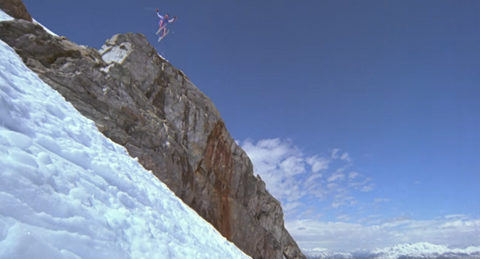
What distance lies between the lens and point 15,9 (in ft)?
76.3

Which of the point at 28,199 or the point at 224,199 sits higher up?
the point at 224,199

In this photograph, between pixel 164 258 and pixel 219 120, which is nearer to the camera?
pixel 164 258

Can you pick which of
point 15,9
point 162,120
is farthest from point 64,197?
point 162,120

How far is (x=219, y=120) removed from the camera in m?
41.6

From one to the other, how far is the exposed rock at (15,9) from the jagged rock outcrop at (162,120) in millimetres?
1936

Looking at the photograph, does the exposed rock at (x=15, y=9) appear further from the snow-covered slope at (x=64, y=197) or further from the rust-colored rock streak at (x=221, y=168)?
the rust-colored rock streak at (x=221, y=168)

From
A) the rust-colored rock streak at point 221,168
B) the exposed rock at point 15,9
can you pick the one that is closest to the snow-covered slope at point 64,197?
the exposed rock at point 15,9

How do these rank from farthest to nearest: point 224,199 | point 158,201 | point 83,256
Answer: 1. point 224,199
2. point 158,201
3. point 83,256

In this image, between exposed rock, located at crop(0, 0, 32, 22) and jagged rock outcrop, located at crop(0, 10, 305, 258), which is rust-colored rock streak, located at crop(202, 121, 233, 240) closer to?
jagged rock outcrop, located at crop(0, 10, 305, 258)

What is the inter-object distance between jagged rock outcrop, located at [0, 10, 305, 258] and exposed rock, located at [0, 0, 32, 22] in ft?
6.35

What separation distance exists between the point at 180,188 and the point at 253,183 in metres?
20.3

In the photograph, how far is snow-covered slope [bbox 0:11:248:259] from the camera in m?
4.48

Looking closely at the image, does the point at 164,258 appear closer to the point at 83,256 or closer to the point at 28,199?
the point at 83,256

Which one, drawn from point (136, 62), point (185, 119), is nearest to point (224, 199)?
point (185, 119)
